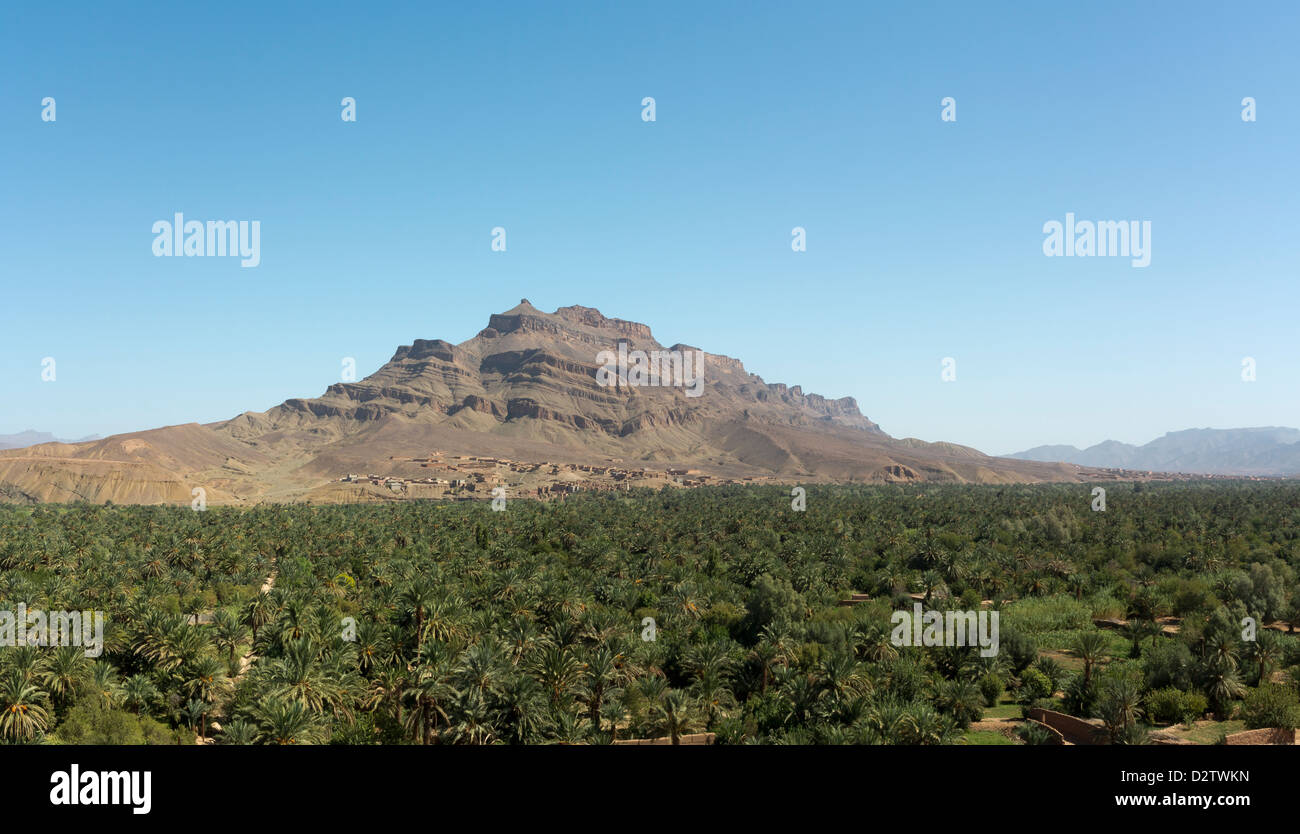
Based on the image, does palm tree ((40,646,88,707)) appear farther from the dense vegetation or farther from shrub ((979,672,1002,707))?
shrub ((979,672,1002,707))

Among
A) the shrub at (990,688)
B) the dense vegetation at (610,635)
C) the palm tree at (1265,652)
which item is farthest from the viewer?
the shrub at (990,688)

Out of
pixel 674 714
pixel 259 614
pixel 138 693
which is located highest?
pixel 259 614

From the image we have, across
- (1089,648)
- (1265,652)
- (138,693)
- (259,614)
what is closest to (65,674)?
(138,693)

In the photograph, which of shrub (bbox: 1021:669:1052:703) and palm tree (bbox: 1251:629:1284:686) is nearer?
palm tree (bbox: 1251:629:1284:686)

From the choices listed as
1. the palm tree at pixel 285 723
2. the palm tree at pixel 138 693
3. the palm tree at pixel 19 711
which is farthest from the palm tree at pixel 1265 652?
the palm tree at pixel 19 711

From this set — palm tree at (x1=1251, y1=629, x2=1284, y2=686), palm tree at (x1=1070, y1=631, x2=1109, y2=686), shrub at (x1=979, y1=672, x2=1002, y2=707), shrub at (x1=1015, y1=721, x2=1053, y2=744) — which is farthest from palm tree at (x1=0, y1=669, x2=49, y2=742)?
palm tree at (x1=1251, y1=629, x2=1284, y2=686)

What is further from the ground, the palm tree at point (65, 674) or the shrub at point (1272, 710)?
the palm tree at point (65, 674)

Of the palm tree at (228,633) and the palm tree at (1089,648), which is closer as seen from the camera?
the palm tree at (228,633)

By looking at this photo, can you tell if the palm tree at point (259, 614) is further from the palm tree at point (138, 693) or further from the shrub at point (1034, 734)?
the shrub at point (1034, 734)

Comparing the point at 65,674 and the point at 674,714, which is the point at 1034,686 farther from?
the point at 65,674
